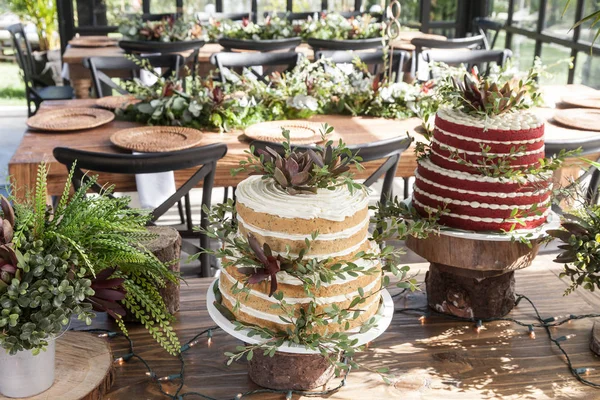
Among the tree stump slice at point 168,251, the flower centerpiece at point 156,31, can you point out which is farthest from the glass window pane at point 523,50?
the tree stump slice at point 168,251

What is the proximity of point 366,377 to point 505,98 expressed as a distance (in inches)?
22.3

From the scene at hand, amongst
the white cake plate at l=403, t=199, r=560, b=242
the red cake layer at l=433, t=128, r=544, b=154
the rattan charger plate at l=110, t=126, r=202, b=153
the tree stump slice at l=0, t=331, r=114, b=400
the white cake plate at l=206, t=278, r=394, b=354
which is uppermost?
the red cake layer at l=433, t=128, r=544, b=154

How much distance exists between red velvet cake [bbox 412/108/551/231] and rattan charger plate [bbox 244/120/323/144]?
1095 mm

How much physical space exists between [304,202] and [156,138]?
5.12ft

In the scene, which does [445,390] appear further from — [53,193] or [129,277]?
[53,193]

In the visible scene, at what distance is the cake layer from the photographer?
1.23m

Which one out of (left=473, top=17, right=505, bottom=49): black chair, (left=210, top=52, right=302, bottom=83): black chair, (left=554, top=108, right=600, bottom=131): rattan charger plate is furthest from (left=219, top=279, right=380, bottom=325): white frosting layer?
(left=473, top=17, right=505, bottom=49): black chair

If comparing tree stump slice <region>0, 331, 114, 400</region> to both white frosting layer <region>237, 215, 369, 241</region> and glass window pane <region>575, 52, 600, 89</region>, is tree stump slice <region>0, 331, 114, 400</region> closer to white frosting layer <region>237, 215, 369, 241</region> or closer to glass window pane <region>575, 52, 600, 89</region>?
white frosting layer <region>237, 215, 369, 241</region>

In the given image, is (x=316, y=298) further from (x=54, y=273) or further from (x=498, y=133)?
(x=498, y=133)

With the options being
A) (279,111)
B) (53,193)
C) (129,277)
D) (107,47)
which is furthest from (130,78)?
(129,277)

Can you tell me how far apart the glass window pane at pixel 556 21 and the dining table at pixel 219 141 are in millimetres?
2364

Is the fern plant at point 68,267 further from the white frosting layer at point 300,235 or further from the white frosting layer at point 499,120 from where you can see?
the white frosting layer at point 499,120

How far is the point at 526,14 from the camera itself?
19.1ft

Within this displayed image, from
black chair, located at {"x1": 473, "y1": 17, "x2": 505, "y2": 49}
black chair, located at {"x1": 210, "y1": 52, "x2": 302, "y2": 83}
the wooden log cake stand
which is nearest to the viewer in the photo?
the wooden log cake stand
